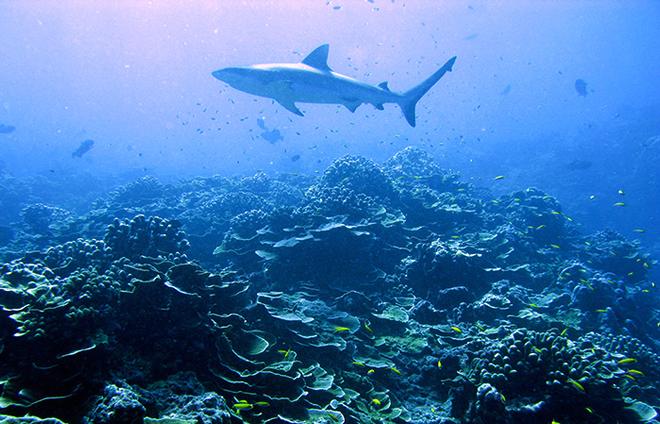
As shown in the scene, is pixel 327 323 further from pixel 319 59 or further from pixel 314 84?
pixel 319 59

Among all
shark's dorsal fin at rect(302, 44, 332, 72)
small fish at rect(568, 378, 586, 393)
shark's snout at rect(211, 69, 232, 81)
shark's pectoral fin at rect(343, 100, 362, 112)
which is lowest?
small fish at rect(568, 378, 586, 393)

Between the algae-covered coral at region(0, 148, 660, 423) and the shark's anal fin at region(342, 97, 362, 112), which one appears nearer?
the algae-covered coral at region(0, 148, 660, 423)

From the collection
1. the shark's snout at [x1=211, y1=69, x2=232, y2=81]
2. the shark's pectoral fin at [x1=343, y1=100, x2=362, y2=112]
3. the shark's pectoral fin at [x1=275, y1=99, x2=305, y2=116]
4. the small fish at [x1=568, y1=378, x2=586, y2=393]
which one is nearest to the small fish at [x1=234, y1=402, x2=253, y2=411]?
the small fish at [x1=568, y1=378, x2=586, y2=393]

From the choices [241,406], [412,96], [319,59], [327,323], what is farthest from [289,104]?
[241,406]

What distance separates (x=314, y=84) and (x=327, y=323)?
7.40m

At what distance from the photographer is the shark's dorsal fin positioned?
10.7m

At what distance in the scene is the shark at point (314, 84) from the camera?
984 cm

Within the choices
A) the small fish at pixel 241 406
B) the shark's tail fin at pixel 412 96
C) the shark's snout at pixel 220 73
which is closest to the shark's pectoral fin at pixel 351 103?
the shark's tail fin at pixel 412 96

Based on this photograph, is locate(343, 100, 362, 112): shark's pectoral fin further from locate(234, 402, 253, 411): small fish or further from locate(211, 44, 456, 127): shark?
locate(234, 402, 253, 411): small fish

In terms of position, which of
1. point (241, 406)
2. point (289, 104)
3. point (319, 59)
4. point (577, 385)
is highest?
point (319, 59)

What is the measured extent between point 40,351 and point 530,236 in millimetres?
Result: 12921

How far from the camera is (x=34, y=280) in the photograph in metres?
4.39

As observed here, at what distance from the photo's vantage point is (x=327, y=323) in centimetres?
617

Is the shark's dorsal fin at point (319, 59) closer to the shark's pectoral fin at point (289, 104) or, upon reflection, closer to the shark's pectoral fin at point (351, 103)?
the shark's pectoral fin at point (351, 103)
